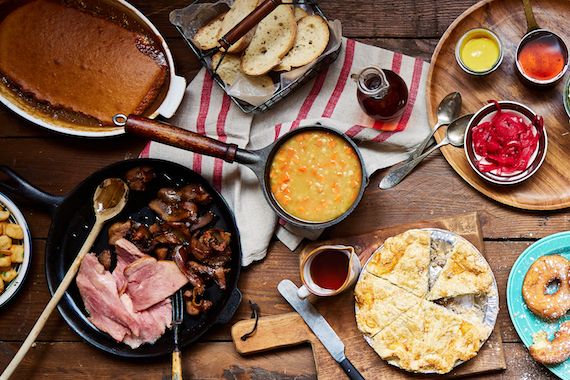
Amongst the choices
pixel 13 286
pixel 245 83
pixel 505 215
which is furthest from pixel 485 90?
pixel 13 286

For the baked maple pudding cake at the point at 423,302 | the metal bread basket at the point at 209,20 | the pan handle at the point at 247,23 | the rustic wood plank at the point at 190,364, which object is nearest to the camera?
the pan handle at the point at 247,23

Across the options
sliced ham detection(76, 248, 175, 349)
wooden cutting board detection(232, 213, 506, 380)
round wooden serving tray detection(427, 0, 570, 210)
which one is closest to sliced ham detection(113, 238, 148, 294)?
sliced ham detection(76, 248, 175, 349)

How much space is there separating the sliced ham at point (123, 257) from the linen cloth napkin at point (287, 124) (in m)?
0.49

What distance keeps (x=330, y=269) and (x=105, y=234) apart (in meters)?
1.21

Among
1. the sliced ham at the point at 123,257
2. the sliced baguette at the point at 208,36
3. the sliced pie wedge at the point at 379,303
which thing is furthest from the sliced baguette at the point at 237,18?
the sliced pie wedge at the point at 379,303

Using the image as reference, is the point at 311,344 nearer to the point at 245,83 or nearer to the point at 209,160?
the point at 209,160

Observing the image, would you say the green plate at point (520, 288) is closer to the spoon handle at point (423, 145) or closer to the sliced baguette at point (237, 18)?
the spoon handle at point (423, 145)

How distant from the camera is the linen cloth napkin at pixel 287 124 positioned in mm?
4000

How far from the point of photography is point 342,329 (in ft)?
13.0

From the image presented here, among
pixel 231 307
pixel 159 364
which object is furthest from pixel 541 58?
pixel 159 364

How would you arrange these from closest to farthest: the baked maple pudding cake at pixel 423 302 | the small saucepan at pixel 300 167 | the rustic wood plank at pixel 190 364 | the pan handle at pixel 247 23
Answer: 1. the pan handle at pixel 247 23
2. the small saucepan at pixel 300 167
3. the baked maple pudding cake at pixel 423 302
4. the rustic wood plank at pixel 190 364

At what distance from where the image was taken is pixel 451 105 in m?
3.94

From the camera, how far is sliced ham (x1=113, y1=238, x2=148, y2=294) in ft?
13.1

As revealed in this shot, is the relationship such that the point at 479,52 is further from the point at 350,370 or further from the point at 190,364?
the point at 190,364
